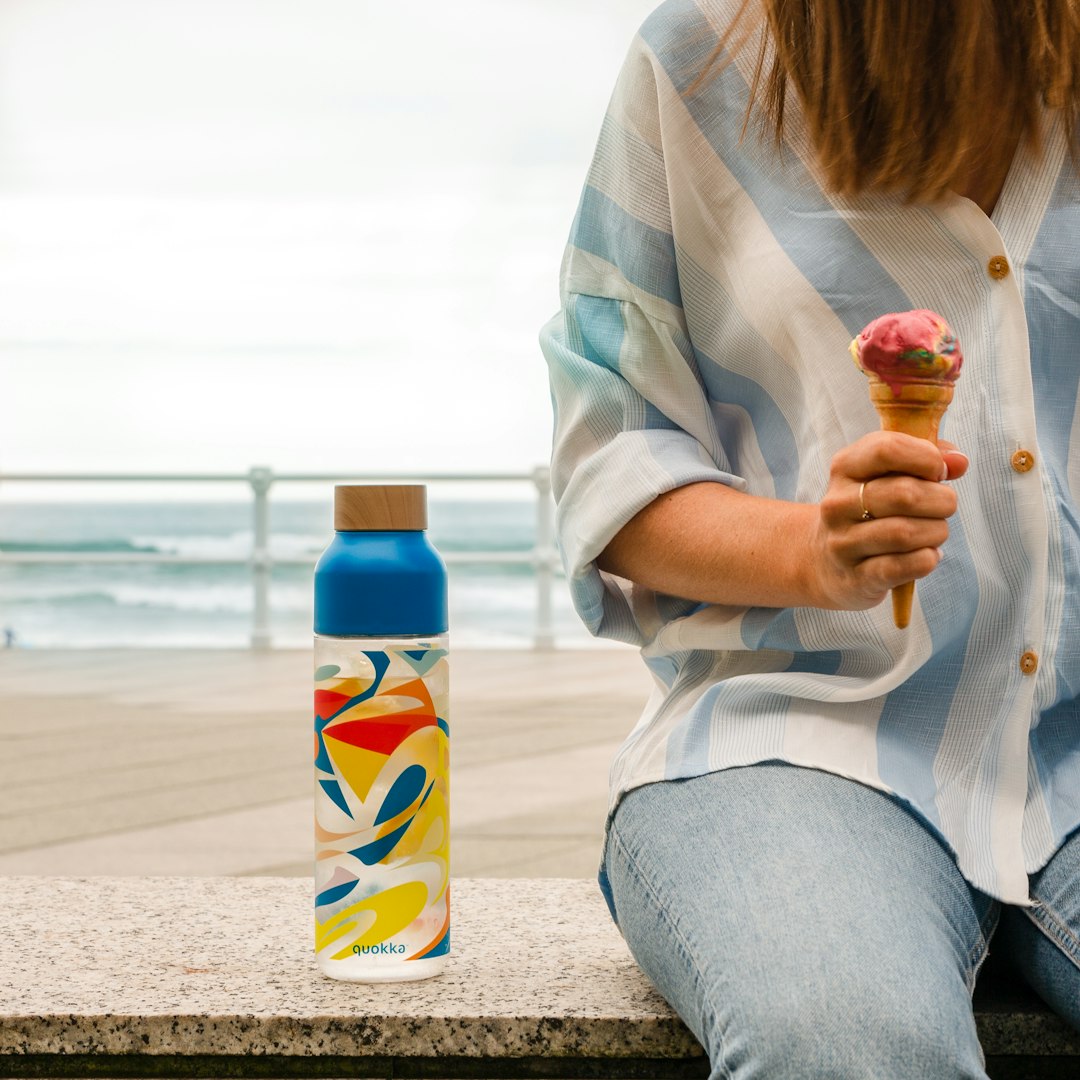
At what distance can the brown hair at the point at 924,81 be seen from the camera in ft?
3.69

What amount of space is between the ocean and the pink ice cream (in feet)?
26.8

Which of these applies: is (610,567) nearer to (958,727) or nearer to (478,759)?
(958,727)

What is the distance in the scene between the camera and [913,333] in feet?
3.08

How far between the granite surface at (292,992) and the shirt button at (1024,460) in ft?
1.54

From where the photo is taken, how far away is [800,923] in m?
0.92

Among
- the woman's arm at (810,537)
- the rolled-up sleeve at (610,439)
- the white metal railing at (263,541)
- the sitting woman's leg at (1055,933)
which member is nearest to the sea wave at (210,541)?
the white metal railing at (263,541)

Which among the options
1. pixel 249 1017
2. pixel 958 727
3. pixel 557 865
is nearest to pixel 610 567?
pixel 958 727

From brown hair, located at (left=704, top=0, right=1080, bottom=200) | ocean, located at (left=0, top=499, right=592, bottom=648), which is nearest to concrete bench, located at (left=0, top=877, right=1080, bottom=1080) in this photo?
brown hair, located at (left=704, top=0, right=1080, bottom=200)

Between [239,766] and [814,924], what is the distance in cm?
389

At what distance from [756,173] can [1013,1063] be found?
2.30ft

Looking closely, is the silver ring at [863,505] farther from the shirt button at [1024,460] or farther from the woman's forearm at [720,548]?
the shirt button at [1024,460]

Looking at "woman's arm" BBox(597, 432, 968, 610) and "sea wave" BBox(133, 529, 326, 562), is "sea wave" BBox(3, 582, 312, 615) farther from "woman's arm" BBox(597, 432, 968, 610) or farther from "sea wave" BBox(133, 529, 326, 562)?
"woman's arm" BBox(597, 432, 968, 610)

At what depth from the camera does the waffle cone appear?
3.10ft

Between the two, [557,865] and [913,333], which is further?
[557,865]
